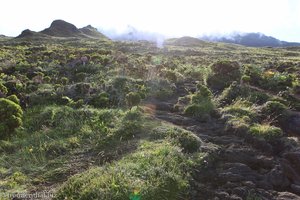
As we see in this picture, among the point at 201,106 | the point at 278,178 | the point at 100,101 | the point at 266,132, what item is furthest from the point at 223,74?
the point at 278,178

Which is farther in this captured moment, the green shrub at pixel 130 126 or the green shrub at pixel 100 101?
the green shrub at pixel 100 101

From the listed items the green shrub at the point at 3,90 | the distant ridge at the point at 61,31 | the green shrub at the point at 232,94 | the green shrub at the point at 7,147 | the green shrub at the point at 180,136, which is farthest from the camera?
the distant ridge at the point at 61,31

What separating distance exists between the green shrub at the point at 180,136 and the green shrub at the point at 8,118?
492 centimetres

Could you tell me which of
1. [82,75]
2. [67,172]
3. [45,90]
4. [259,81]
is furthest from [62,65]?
[67,172]

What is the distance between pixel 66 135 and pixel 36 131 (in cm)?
124

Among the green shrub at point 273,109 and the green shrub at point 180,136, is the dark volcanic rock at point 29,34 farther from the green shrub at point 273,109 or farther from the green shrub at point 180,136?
the green shrub at point 180,136

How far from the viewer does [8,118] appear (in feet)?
43.4

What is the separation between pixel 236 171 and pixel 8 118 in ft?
26.5

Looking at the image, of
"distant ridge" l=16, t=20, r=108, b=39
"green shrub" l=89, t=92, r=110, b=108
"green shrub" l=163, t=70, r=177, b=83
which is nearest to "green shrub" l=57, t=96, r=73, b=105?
"green shrub" l=89, t=92, r=110, b=108

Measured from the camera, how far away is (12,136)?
12.5 metres

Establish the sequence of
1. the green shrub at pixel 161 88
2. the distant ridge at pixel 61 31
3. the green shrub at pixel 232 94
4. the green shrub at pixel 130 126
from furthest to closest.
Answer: the distant ridge at pixel 61 31
the green shrub at pixel 161 88
the green shrub at pixel 232 94
the green shrub at pixel 130 126

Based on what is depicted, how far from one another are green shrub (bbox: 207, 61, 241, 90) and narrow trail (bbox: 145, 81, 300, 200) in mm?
6717

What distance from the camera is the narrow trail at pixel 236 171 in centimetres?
855

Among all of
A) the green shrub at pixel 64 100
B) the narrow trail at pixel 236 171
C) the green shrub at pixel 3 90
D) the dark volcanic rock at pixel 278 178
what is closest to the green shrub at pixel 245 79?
the narrow trail at pixel 236 171
